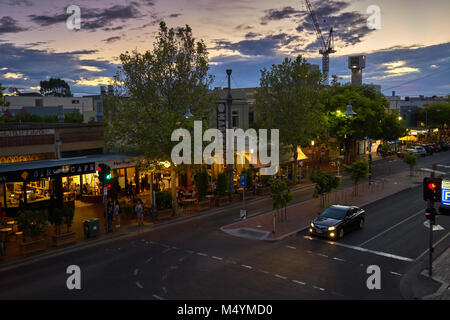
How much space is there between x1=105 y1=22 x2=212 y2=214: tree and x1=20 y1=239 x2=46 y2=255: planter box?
8.72m

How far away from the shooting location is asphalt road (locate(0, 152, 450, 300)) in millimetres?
13578

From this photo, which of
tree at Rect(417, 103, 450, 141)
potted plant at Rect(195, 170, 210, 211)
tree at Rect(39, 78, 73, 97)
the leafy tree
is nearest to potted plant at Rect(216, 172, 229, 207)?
potted plant at Rect(195, 170, 210, 211)

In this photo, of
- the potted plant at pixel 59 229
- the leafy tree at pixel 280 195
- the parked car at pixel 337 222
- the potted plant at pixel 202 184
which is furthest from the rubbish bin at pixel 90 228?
the parked car at pixel 337 222

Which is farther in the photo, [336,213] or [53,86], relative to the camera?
[53,86]

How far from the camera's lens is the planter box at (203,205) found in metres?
28.3

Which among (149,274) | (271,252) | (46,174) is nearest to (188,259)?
(149,274)

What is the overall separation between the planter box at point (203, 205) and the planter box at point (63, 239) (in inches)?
399

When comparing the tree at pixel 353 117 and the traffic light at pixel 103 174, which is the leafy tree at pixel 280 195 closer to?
the traffic light at pixel 103 174

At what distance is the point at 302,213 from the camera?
26406 millimetres

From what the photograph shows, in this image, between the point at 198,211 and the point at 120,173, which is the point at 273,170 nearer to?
the point at 198,211

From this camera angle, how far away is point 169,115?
2409cm

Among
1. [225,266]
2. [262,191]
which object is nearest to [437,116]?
[262,191]

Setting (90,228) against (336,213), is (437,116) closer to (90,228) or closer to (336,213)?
(336,213)

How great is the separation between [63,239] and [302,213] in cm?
1540
